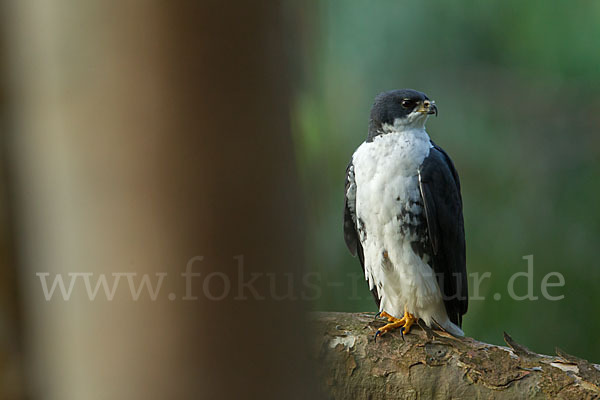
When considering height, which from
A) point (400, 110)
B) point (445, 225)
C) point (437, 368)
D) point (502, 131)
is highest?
point (400, 110)

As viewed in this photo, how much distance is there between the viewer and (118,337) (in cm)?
42

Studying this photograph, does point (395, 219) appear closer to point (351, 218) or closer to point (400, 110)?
point (351, 218)

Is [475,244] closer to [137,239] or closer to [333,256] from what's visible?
[333,256]

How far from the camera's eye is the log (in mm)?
2033

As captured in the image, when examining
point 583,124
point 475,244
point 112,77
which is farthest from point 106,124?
point 583,124

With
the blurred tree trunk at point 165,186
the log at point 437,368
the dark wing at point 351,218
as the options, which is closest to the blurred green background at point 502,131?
the dark wing at point 351,218

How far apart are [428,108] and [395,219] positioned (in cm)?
50

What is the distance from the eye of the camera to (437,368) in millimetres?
2209

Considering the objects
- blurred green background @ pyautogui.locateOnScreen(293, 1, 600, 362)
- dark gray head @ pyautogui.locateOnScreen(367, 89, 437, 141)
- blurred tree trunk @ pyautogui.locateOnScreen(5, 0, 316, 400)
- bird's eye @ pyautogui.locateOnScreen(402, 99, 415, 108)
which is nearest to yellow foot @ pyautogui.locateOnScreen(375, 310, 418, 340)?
dark gray head @ pyautogui.locateOnScreen(367, 89, 437, 141)

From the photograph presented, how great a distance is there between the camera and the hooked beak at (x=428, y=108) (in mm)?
2801

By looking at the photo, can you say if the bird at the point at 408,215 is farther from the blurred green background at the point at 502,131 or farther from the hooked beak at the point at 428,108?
the blurred green background at the point at 502,131

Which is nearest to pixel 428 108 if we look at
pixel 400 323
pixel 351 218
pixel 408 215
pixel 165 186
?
pixel 408 215

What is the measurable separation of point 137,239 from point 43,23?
0.51 ft

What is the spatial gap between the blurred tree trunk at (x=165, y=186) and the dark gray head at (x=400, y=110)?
2.46m
